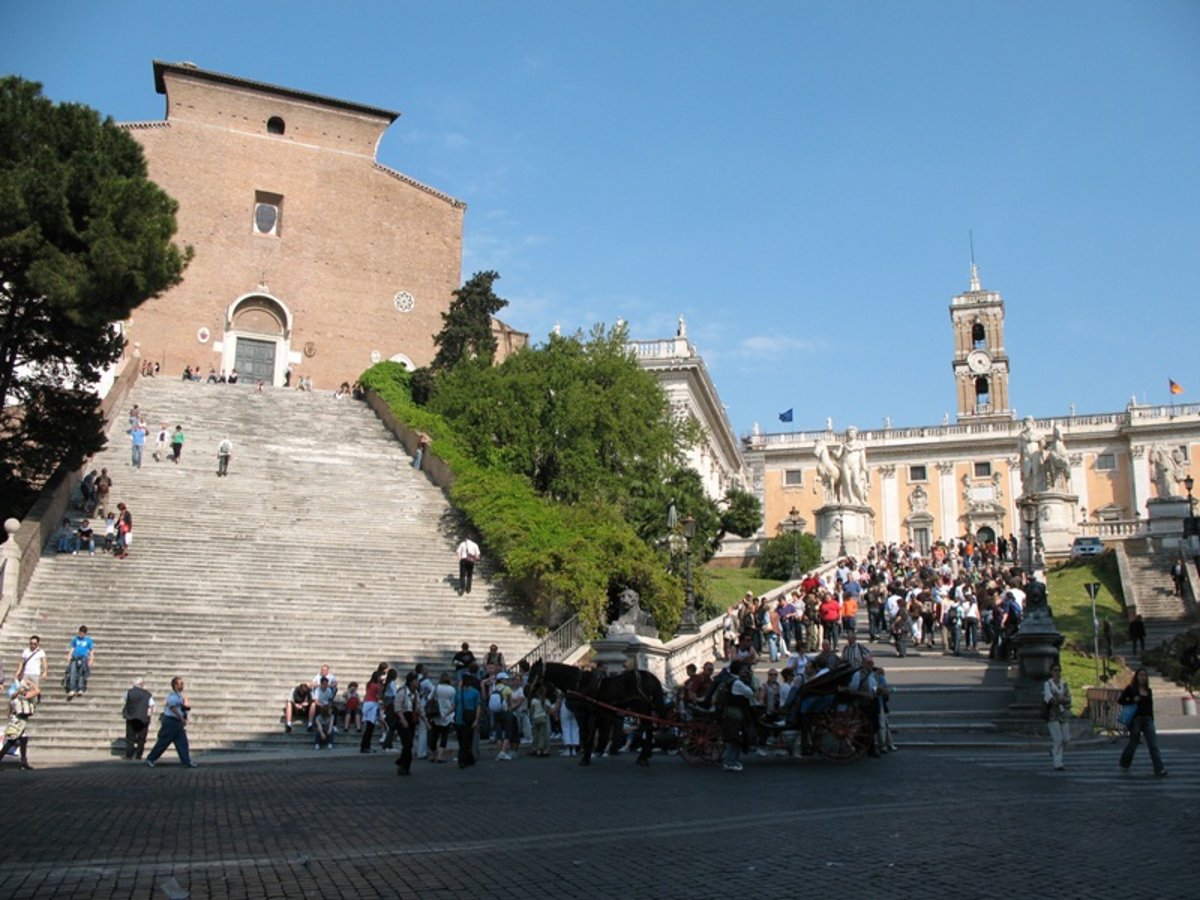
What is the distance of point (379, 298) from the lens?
171 ft

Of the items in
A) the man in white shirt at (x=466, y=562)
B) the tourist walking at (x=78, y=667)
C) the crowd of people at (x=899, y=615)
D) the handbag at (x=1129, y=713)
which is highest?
the man in white shirt at (x=466, y=562)

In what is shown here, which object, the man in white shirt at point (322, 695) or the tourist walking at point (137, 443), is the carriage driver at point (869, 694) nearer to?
the man in white shirt at point (322, 695)

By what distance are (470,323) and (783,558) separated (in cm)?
1535

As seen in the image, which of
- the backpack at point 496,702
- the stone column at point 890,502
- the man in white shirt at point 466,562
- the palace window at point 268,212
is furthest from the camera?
the stone column at point 890,502

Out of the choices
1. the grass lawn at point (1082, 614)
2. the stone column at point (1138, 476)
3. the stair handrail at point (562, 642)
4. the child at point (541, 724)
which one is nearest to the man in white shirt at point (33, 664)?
the child at point (541, 724)

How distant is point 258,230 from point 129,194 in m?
28.9

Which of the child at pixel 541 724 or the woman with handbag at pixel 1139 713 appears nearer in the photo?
the woman with handbag at pixel 1139 713

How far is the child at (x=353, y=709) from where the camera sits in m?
17.9

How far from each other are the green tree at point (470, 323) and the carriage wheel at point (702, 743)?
3090 centimetres

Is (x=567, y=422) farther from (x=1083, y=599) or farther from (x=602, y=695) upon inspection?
(x=602, y=695)

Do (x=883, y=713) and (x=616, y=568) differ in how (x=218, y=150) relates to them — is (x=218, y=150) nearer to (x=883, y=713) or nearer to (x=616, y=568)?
(x=616, y=568)

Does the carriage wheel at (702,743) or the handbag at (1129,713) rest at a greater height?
the handbag at (1129,713)

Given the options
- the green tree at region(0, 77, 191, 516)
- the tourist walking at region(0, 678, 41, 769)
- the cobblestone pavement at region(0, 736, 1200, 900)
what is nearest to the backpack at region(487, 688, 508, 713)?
the cobblestone pavement at region(0, 736, 1200, 900)

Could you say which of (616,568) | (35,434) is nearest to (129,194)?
(35,434)
